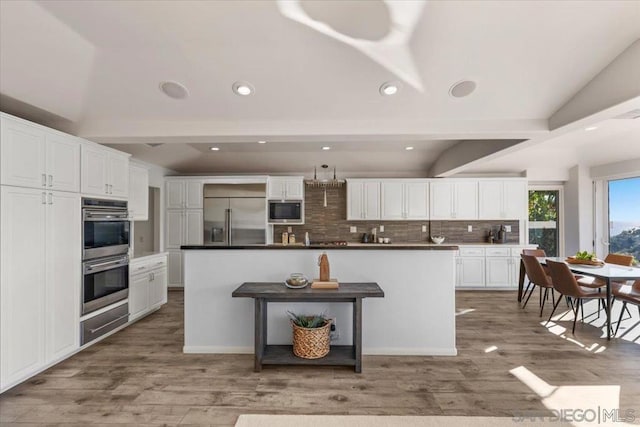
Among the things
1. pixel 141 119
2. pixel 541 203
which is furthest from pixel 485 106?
pixel 541 203

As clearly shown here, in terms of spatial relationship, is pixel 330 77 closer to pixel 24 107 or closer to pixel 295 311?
pixel 295 311

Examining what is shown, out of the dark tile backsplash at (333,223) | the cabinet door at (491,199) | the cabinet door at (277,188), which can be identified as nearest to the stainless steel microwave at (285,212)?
the cabinet door at (277,188)

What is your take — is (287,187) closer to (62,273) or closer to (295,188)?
(295,188)

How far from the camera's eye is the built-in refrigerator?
594cm

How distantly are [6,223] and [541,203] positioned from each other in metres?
8.19

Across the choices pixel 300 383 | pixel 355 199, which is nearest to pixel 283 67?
pixel 300 383

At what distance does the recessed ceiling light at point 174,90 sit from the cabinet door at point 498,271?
229 inches

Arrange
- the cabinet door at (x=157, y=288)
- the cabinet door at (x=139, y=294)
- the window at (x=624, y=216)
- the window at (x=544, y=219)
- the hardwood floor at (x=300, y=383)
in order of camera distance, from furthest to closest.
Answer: the window at (x=544, y=219)
the window at (x=624, y=216)
the cabinet door at (x=157, y=288)
the cabinet door at (x=139, y=294)
the hardwood floor at (x=300, y=383)

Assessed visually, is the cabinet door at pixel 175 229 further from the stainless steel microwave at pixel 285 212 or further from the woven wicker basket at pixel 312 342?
the woven wicker basket at pixel 312 342

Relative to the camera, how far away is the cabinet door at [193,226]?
5.97m

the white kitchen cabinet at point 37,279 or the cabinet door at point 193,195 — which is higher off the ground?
the cabinet door at point 193,195

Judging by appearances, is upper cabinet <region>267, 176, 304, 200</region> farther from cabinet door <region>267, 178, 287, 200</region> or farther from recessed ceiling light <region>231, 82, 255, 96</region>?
recessed ceiling light <region>231, 82, 255, 96</region>

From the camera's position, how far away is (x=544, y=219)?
6504 millimetres

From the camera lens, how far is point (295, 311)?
10.6 ft
